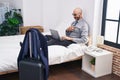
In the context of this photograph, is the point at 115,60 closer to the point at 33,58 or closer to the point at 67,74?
the point at 67,74

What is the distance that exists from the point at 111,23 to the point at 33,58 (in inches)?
73.7

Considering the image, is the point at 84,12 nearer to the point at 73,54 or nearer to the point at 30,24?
the point at 73,54

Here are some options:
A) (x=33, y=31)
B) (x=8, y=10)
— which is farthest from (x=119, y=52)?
(x=8, y=10)

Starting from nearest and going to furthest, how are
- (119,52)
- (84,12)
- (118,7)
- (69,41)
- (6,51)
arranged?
(6,51)
(119,52)
(118,7)
(69,41)
(84,12)

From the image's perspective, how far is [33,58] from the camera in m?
1.95

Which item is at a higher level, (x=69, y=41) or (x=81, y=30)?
(x=81, y=30)

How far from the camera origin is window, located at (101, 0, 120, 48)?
3137 mm

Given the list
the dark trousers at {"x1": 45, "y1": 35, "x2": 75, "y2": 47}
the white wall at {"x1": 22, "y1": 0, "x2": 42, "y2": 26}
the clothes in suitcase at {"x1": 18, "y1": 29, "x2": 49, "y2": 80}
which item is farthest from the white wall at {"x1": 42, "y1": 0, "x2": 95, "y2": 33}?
the clothes in suitcase at {"x1": 18, "y1": 29, "x2": 49, "y2": 80}

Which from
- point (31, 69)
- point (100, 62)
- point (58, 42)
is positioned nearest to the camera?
point (31, 69)

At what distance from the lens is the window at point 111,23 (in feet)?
10.3

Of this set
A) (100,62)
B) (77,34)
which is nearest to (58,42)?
(77,34)

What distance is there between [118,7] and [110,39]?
601mm

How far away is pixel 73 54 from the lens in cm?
297

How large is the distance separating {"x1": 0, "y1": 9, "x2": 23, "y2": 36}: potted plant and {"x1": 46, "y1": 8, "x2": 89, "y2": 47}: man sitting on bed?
1.73 metres
